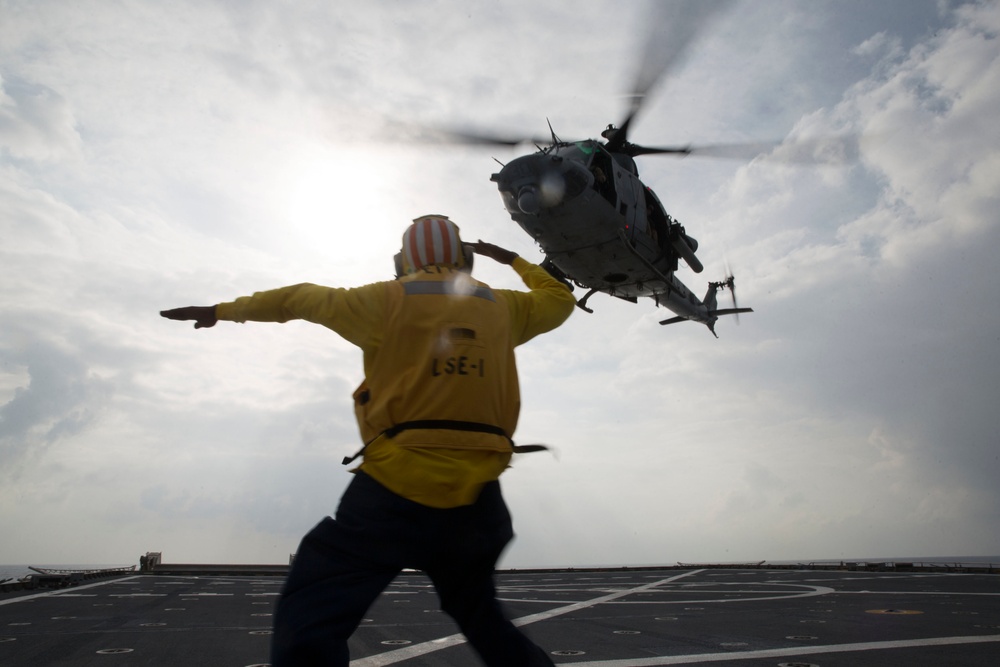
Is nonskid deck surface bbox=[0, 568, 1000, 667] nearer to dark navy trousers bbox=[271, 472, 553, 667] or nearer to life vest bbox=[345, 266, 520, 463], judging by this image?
dark navy trousers bbox=[271, 472, 553, 667]

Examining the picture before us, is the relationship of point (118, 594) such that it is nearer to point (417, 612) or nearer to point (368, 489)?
point (417, 612)

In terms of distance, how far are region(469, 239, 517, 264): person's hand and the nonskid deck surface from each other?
13.4ft

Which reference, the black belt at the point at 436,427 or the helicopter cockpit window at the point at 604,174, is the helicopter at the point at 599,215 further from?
the black belt at the point at 436,427

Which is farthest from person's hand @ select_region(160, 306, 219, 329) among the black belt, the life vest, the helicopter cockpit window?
the helicopter cockpit window

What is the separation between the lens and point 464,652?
21.5 ft

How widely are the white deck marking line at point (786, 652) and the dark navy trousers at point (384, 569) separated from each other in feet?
12.1

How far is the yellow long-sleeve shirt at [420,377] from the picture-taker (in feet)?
7.88

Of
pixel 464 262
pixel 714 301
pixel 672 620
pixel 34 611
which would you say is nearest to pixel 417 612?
pixel 672 620

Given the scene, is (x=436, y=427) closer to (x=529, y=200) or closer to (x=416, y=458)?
(x=416, y=458)

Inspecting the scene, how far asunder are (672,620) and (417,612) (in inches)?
164

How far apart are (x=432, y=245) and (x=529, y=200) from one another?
10.8 metres

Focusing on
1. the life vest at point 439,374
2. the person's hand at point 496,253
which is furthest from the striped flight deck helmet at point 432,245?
the person's hand at point 496,253

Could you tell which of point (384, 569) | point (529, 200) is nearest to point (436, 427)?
point (384, 569)

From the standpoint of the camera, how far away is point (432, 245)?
2857mm
